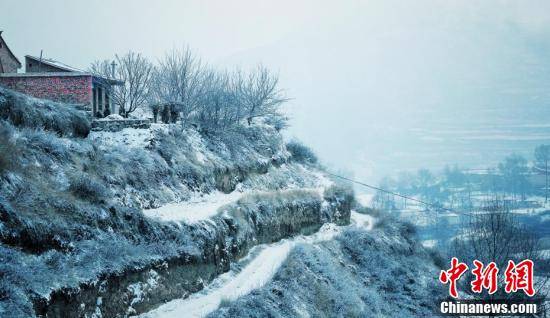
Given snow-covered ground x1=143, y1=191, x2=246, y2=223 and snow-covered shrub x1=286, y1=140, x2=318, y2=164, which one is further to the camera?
→ snow-covered shrub x1=286, y1=140, x2=318, y2=164

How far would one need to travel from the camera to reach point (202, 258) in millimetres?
17031

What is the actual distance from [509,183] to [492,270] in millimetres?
96956

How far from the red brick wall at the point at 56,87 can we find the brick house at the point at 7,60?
11.9 feet

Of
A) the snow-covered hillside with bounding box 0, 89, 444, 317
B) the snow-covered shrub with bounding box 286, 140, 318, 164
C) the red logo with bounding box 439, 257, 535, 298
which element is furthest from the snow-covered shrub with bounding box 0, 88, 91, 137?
the snow-covered shrub with bounding box 286, 140, 318, 164

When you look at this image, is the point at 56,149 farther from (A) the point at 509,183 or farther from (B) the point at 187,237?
(A) the point at 509,183

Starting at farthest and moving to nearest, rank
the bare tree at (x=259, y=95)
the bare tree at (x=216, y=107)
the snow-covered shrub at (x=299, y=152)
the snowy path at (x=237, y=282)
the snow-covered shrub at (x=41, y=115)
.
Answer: the snow-covered shrub at (x=299, y=152)
the bare tree at (x=259, y=95)
the bare tree at (x=216, y=107)
the snow-covered shrub at (x=41, y=115)
the snowy path at (x=237, y=282)

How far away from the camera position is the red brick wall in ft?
80.6

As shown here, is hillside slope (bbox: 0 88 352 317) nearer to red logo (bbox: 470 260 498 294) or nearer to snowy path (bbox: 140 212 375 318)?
snowy path (bbox: 140 212 375 318)

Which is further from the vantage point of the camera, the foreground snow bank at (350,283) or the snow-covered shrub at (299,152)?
the snow-covered shrub at (299,152)

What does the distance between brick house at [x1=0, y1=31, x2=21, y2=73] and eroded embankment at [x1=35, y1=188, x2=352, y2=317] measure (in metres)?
18.7

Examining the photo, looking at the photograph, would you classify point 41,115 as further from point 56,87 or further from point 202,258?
point 202,258

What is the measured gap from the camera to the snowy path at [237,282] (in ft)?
45.9

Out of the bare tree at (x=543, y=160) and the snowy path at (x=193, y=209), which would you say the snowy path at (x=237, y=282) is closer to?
the snowy path at (x=193, y=209)

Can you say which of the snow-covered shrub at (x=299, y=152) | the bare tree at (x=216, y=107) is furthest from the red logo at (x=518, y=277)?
the snow-covered shrub at (x=299, y=152)
